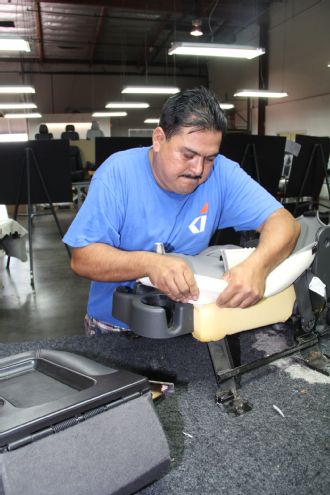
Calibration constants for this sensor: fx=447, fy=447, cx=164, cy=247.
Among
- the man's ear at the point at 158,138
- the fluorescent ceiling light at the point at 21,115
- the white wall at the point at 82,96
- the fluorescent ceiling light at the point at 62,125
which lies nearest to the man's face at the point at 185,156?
the man's ear at the point at 158,138

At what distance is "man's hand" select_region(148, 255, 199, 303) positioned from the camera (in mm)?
842

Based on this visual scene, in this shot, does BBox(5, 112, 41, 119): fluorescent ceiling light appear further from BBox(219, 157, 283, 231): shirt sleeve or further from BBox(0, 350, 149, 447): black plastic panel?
BBox(0, 350, 149, 447): black plastic panel

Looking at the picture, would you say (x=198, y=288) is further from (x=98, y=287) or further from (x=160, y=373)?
(x=98, y=287)

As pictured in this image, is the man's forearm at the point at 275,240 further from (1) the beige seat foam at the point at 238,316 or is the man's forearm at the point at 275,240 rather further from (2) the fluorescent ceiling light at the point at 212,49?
(2) the fluorescent ceiling light at the point at 212,49

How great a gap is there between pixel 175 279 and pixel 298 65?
387 inches

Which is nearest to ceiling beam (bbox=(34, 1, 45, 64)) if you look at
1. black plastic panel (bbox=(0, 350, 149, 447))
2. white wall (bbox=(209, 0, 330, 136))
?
white wall (bbox=(209, 0, 330, 136))

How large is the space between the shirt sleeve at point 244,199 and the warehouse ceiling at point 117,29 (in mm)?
6751

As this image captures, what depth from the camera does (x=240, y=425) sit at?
2.78 feet

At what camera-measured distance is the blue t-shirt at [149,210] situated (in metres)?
1.06

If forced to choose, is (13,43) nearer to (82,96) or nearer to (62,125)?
(62,125)

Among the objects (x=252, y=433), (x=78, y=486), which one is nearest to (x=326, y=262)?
(x=252, y=433)

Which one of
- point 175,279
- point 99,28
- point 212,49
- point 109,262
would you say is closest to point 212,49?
point 212,49

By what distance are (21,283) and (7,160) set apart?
3.55 feet

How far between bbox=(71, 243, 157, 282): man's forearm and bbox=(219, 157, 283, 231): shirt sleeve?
1.40ft
